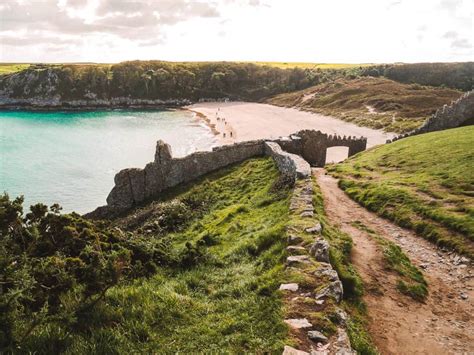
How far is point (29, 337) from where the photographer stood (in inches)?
287

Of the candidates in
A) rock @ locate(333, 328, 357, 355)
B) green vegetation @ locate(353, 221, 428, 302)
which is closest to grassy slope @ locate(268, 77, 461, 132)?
green vegetation @ locate(353, 221, 428, 302)

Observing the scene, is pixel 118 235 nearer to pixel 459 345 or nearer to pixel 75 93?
pixel 459 345

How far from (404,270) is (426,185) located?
8844mm

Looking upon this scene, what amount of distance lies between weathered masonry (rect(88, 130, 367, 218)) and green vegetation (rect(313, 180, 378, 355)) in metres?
16.3

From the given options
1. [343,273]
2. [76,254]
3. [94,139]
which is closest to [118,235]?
[76,254]

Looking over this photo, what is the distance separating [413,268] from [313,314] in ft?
19.4

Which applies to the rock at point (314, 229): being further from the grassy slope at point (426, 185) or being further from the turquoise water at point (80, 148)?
the turquoise water at point (80, 148)

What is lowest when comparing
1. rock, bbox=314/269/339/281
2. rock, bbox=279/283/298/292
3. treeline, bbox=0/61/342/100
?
rock, bbox=279/283/298/292

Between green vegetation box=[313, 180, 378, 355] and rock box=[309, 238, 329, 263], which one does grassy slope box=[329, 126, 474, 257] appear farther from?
rock box=[309, 238, 329, 263]

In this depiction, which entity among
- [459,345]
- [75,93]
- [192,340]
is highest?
[75,93]

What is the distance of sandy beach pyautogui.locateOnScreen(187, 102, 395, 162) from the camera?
70875 millimetres

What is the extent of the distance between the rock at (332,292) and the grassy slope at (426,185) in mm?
6333

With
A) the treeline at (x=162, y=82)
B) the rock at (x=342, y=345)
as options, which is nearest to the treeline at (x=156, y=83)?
the treeline at (x=162, y=82)

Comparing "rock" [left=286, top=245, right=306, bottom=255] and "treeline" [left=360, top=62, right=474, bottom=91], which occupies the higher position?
"treeline" [left=360, top=62, right=474, bottom=91]
